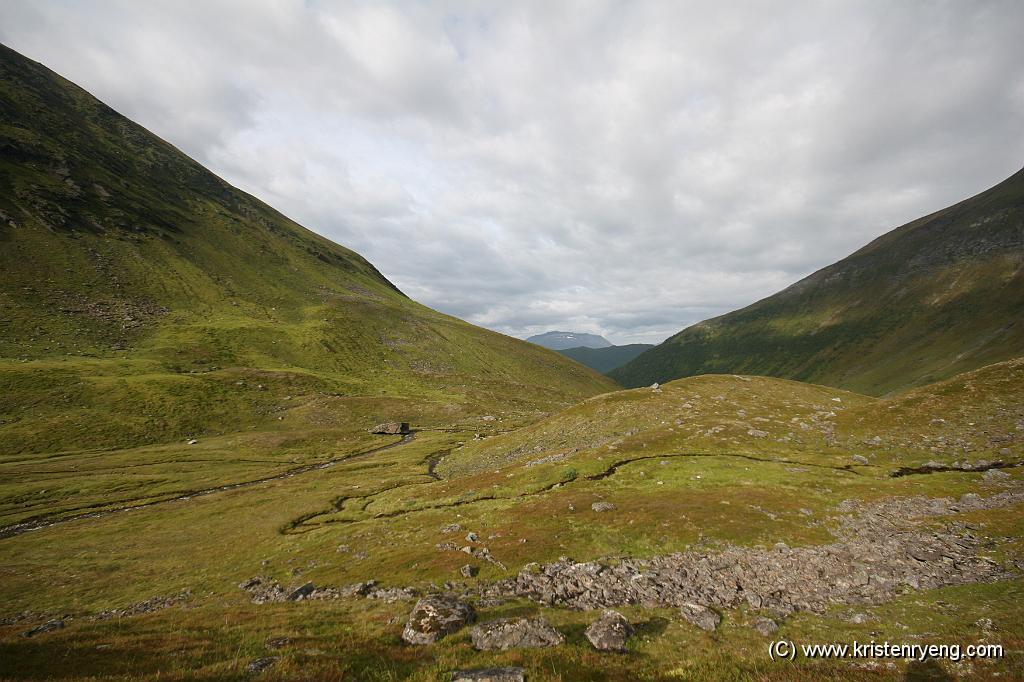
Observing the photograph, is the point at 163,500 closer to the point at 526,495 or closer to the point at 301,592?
the point at 301,592

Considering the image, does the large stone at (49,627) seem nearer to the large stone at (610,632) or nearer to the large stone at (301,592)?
the large stone at (301,592)

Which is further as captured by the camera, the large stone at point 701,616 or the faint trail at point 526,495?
the faint trail at point 526,495

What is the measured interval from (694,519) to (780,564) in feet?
25.8

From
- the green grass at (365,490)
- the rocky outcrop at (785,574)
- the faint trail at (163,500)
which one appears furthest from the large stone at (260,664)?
the faint trail at (163,500)

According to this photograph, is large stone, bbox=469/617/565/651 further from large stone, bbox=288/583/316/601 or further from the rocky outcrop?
large stone, bbox=288/583/316/601

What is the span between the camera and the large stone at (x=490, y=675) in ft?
46.5

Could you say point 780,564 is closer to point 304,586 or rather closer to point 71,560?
point 304,586

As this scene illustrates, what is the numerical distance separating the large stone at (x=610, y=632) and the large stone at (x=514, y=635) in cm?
162

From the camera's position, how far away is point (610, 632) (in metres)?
19.4

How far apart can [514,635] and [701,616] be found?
1051 cm

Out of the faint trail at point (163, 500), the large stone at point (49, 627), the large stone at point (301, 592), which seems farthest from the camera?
the faint trail at point (163, 500)

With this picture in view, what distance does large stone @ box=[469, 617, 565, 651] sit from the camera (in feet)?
61.1

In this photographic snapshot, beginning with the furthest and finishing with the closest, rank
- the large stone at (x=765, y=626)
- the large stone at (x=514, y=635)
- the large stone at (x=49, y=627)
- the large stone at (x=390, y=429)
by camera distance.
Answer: the large stone at (x=390, y=429) → the large stone at (x=49, y=627) → the large stone at (x=765, y=626) → the large stone at (x=514, y=635)

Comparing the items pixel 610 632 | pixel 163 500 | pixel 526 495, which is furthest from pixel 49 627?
pixel 163 500
